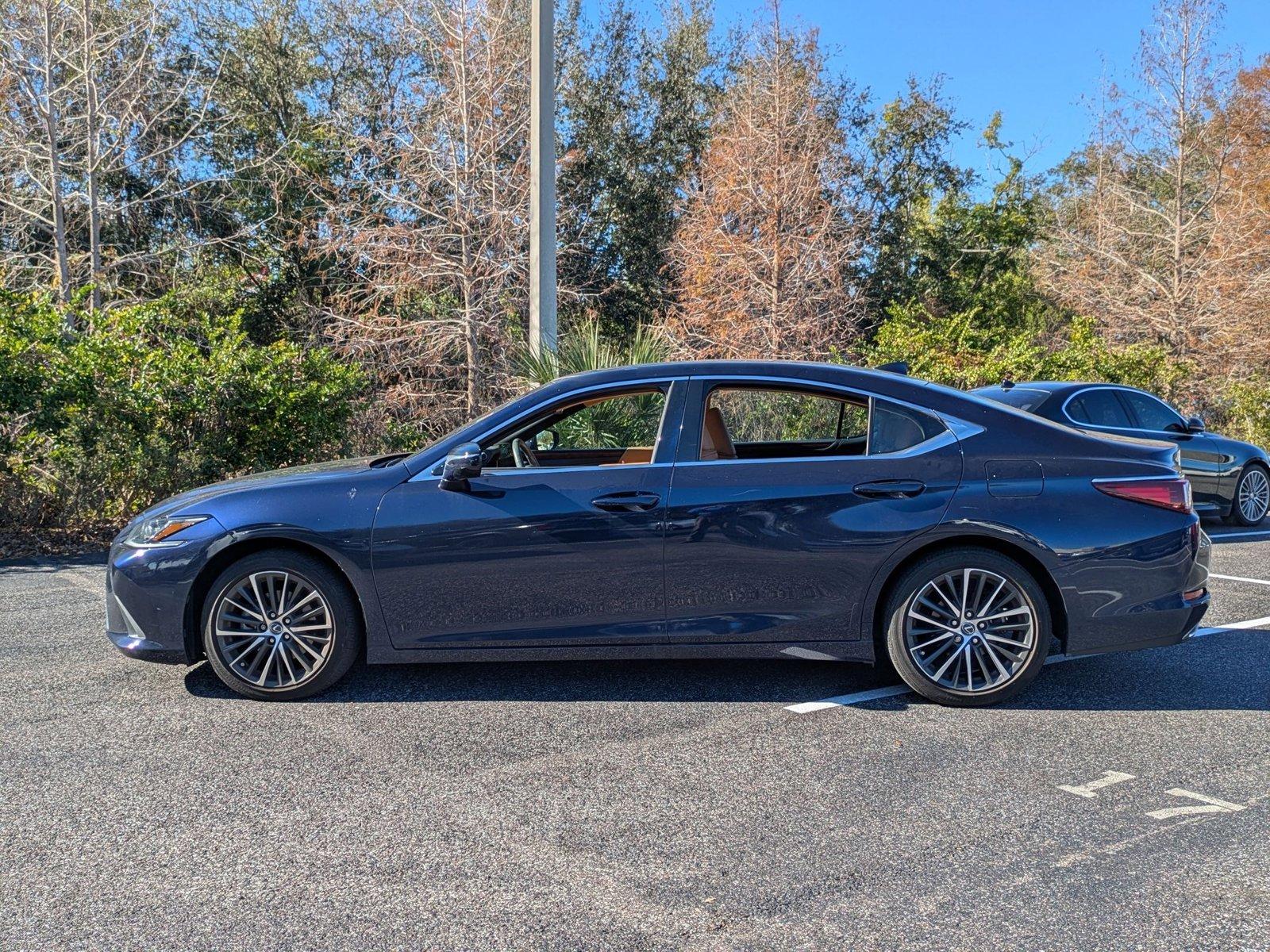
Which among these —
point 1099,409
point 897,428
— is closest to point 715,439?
point 897,428

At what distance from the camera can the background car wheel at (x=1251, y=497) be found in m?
11.9

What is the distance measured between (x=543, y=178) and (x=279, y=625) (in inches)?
264

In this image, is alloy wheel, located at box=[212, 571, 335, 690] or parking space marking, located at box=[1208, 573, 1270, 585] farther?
parking space marking, located at box=[1208, 573, 1270, 585]

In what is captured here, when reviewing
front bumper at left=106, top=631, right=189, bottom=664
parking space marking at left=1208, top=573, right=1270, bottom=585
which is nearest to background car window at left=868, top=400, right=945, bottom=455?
front bumper at left=106, top=631, right=189, bottom=664

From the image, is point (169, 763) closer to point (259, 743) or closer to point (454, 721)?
point (259, 743)

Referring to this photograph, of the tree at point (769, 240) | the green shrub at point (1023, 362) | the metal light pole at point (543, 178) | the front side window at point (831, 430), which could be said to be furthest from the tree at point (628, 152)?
the front side window at point (831, 430)

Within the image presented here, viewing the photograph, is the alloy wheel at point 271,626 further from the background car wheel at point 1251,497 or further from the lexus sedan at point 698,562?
the background car wheel at point 1251,497

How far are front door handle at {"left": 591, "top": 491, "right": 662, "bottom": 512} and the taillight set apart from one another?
2.12 metres

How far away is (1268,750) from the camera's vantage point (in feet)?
15.0

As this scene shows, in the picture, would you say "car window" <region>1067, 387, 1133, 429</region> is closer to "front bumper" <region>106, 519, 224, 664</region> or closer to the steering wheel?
the steering wheel

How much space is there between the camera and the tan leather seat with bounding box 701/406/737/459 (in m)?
5.29

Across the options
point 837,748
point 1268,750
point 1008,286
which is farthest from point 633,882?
point 1008,286

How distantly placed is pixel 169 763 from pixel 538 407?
7.45 ft

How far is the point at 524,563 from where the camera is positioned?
5016mm
